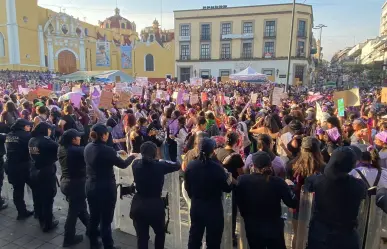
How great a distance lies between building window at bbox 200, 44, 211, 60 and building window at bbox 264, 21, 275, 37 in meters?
8.29

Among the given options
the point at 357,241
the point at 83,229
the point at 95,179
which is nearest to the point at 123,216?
the point at 83,229

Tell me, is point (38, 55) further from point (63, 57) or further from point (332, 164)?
point (332, 164)

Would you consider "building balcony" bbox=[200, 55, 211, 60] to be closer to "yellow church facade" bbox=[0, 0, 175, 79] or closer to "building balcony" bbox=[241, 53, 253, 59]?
"building balcony" bbox=[241, 53, 253, 59]

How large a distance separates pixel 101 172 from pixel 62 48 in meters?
49.6

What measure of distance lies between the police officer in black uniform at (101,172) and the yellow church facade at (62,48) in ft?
146

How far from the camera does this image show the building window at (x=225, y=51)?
45094 millimetres

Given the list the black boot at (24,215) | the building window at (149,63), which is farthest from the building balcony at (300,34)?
the black boot at (24,215)

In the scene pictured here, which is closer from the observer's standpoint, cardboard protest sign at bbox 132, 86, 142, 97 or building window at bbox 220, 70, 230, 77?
cardboard protest sign at bbox 132, 86, 142, 97

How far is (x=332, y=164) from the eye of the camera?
9.04 feet

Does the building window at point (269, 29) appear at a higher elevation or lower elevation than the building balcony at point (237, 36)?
higher

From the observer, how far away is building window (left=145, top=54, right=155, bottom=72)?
4941 centimetres

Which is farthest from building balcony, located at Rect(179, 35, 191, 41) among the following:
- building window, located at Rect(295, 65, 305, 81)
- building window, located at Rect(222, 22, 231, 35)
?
building window, located at Rect(295, 65, 305, 81)

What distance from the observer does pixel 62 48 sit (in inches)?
1895

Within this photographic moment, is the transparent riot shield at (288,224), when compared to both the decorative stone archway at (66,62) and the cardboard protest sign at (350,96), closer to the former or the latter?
the cardboard protest sign at (350,96)
